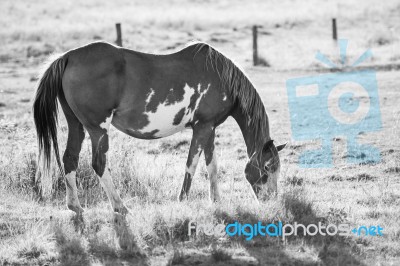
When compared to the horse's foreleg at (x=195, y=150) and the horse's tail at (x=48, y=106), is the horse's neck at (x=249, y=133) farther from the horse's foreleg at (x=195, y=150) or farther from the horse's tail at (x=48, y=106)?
the horse's tail at (x=48, y=106)

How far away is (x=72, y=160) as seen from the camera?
672cm

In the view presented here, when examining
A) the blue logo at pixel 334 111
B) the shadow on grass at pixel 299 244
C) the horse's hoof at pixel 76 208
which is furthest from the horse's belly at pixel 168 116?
the blue logo at pixel 334 111

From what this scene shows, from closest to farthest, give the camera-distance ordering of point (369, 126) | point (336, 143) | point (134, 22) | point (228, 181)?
point (228, 181) → point (336, 143) → point (369, 126) → point (134, 22)

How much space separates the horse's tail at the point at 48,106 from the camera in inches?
251

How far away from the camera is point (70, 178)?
6.73m

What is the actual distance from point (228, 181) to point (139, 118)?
2256 mm

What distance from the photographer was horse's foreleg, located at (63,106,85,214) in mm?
6699

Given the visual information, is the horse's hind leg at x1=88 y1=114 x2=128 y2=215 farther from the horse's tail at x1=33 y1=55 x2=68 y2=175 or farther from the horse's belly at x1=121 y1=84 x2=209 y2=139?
the horse's tail at x1=33 y1=55 x2=68 y2=175

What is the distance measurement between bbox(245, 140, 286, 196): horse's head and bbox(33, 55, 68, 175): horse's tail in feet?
8.01

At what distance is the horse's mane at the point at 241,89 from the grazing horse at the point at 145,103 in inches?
0.5

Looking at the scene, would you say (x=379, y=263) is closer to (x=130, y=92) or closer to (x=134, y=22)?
(x=130, y=92)

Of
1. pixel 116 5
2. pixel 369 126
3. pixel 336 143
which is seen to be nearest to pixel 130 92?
pixel 336 143

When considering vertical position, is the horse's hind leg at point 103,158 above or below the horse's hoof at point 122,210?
above

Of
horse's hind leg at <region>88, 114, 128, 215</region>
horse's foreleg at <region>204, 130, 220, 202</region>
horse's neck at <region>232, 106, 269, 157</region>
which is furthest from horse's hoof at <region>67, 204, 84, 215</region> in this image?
horse's neck at <region>232, 106, 269, 157</region>
